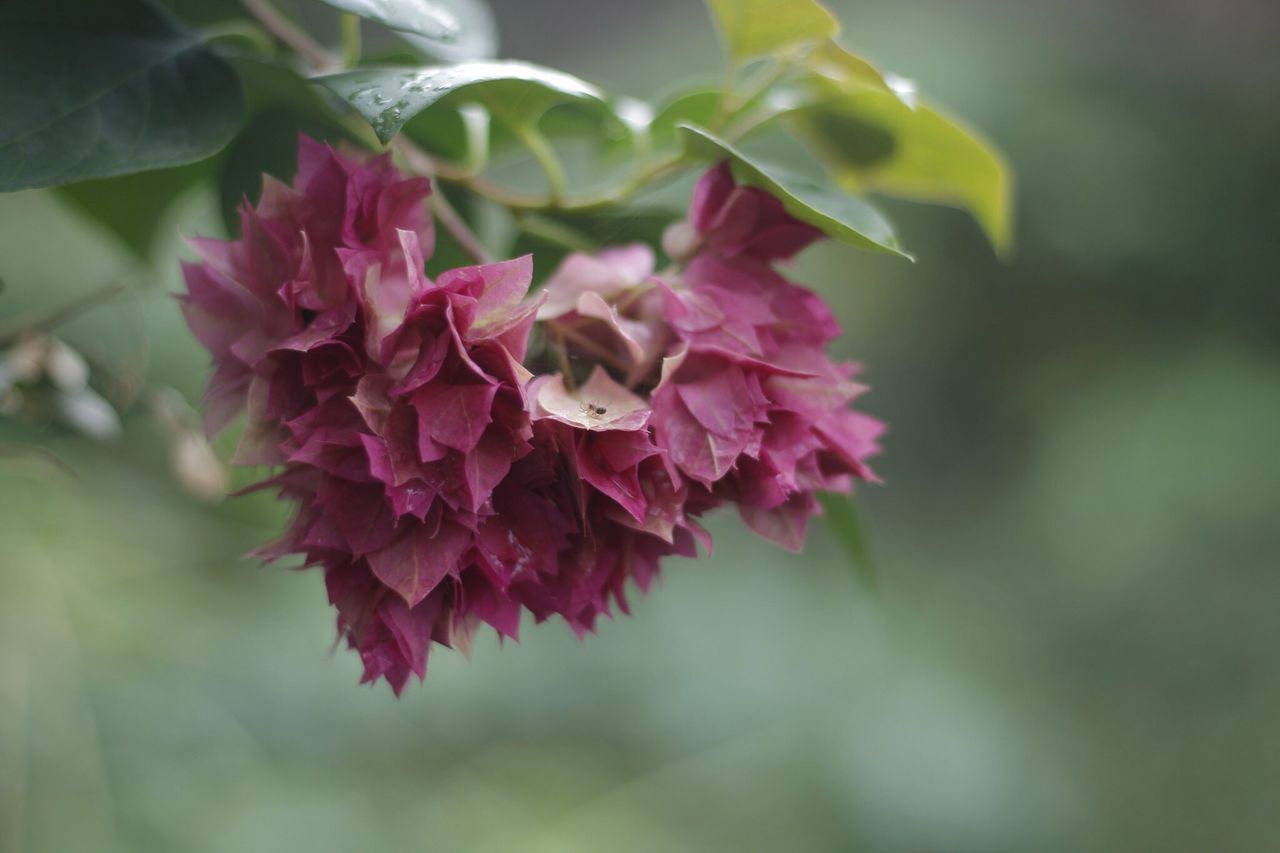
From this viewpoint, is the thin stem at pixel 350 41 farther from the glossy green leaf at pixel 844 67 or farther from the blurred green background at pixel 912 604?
the blurred green background at pixel 912 604

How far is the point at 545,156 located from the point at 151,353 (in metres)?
0.97

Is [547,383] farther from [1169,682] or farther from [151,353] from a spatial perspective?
[1169,682]

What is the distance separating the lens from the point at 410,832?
1.02 metres

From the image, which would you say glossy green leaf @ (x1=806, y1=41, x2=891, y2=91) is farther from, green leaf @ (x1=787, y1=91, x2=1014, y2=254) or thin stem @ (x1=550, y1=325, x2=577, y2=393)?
thin stem @ (x1=550, y1=325, x2=577, y2=393)

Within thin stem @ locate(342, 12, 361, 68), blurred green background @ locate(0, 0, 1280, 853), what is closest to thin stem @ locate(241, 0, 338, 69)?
thin stem @ locate(342, 12, 361, 68)

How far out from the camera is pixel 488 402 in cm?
25

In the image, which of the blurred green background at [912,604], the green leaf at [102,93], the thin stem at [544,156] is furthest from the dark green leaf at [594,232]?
the blurred green background at [912,604]

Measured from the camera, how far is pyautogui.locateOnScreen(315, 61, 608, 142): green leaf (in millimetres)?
251

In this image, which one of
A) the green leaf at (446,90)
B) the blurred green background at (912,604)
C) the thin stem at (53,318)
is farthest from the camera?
the blurred green background at (912,604)

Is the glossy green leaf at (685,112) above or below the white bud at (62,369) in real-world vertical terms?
above

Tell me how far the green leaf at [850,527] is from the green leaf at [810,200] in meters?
0.15

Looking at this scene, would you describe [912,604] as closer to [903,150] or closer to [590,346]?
[903,150]

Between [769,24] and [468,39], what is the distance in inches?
4.4

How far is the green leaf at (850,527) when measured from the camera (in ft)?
1.42
